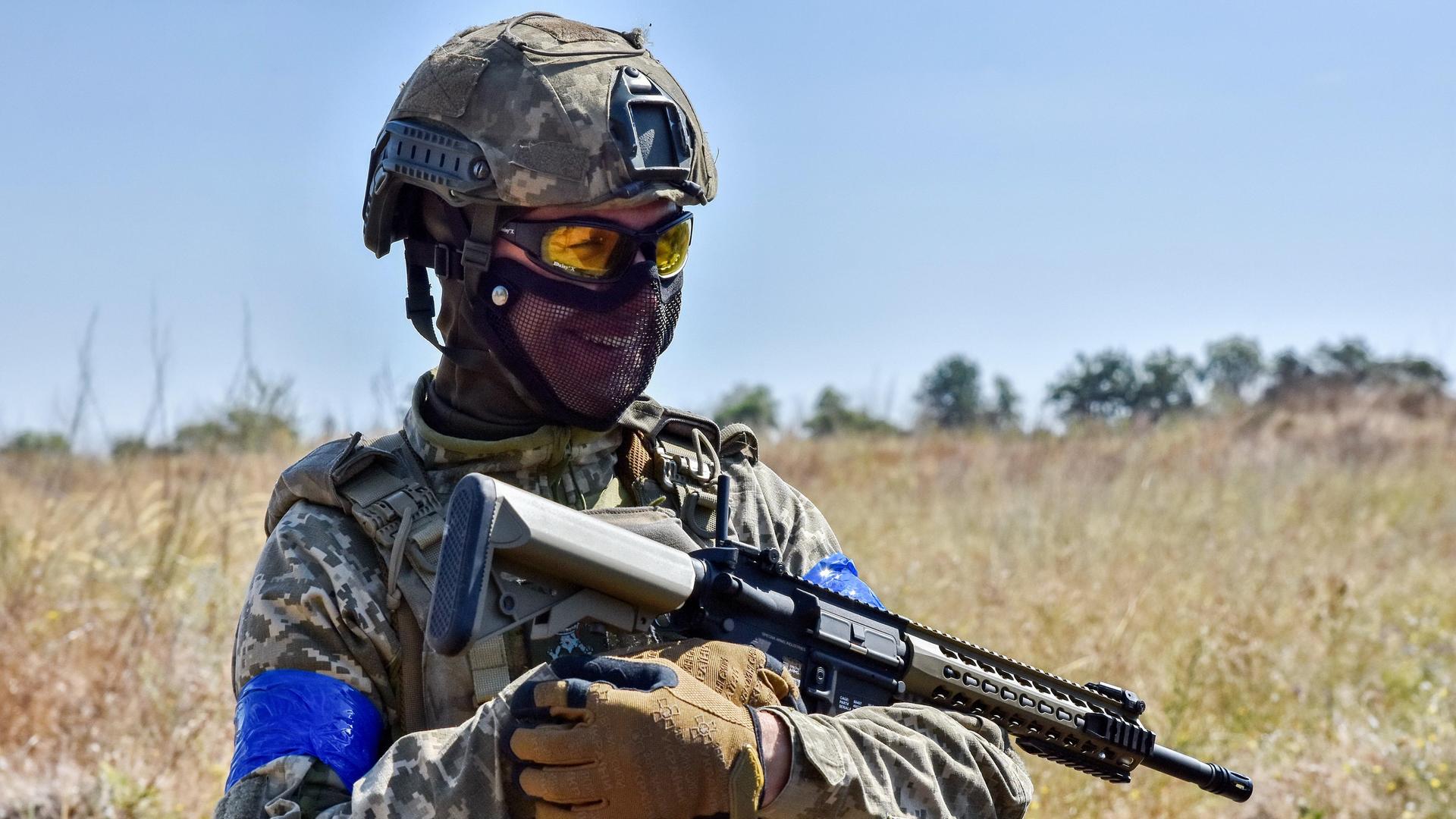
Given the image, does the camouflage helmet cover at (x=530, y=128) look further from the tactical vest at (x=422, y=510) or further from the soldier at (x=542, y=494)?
the tactical vest at (x=422, y=510)

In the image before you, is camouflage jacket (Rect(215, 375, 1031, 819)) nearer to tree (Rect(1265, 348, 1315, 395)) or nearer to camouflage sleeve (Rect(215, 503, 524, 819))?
camouflage sleeve (Rect(215, 503, 524, 819))

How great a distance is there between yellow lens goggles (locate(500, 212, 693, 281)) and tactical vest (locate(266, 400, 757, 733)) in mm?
341

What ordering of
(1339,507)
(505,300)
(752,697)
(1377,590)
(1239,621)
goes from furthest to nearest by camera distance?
(1339,507) < (1377,590) < (1239,621) < (505,300) < (752,697)

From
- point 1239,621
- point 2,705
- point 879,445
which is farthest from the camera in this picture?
point 879,445

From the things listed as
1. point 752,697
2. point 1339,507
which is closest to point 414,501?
point 752,697

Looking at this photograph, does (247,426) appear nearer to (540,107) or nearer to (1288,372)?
(540,107)

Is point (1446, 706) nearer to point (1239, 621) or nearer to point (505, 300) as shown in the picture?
point (1239, 621)

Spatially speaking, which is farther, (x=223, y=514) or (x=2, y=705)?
(x=223, y=514)

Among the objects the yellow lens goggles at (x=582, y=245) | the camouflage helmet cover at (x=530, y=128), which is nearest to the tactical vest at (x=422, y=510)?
the yellow lens goggles at (x=582, y=245)

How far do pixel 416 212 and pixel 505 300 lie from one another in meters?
0.40

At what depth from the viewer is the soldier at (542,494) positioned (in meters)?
2.05

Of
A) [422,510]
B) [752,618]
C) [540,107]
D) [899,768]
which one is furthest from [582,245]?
[899,768]

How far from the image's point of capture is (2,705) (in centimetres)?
536

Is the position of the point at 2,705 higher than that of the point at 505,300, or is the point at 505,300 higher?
the point at 505,300
